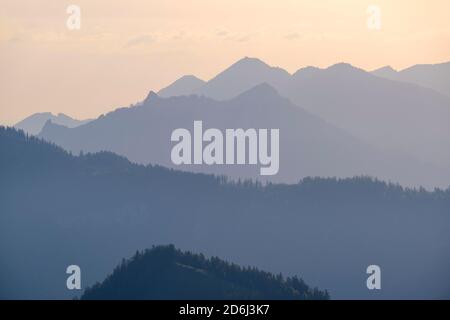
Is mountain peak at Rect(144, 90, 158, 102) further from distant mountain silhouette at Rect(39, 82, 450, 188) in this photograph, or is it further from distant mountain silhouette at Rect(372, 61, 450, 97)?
distant mountain silhouette at Rect(372, 61, 450, 97)

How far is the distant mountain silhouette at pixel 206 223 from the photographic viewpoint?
12938 millimetres

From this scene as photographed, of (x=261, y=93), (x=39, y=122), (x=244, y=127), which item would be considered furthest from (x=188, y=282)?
(x=39, y=122)

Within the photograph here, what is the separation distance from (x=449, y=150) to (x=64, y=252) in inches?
143

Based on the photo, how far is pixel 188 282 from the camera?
1288 cm

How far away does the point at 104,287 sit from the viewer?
12.9m

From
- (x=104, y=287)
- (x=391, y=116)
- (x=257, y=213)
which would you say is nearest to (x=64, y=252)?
(x=104, y=287)

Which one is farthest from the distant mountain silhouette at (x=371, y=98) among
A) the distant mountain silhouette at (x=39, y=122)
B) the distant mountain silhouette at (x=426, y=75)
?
the distant mountain silhouette at (x=39, y=122)

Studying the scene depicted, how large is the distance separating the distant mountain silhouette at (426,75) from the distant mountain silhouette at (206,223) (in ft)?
3.16

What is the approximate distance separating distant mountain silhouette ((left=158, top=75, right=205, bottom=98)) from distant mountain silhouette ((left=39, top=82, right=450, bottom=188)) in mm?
64

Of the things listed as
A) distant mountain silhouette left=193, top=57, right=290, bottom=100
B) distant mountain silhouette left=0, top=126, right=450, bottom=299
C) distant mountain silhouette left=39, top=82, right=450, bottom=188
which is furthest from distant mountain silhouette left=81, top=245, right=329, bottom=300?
distant mountain silhouette left=193, top=57, right=290, bottom=100

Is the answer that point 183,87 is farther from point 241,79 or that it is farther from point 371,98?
point 371,98

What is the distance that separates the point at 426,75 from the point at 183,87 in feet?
7.30

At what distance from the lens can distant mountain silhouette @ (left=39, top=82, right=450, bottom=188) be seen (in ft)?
42.5

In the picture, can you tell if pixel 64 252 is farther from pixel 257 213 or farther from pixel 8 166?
pixel 257 213
